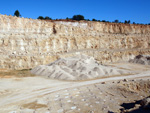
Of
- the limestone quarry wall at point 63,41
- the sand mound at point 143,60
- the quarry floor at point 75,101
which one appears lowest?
the quarry floor at point 75,101

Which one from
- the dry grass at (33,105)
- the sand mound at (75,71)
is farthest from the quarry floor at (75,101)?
the sand mound at (75,71)

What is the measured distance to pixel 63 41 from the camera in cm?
2902

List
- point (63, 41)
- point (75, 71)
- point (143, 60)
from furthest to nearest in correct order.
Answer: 1. point (63, 41)
2. point (143, 60)
3. point (75, 71)

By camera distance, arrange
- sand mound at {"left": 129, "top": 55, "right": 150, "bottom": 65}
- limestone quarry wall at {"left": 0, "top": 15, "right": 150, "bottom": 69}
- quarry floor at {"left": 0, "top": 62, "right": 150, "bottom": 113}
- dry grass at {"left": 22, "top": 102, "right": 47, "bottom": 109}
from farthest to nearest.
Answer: sand mound at {"left": 129, "top": 55, "right": 150, "bottom": 65} < limestone quarry wall at {"left": 0, "top": 15, "right": 150, "bottom": 69} < dry grass at {"left": 22, "top": 102, "right": 47, "bottom": 109} < quarry floor at {"left": 0, "top": 62, "right": 150, "bottom": 113}

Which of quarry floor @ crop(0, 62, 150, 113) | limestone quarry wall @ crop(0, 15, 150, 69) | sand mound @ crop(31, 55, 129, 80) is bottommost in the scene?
quarry floor @ crop(0, 62, 150, 113)

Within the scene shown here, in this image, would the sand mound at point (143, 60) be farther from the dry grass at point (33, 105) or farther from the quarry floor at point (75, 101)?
the dry grass at point (33, 105)

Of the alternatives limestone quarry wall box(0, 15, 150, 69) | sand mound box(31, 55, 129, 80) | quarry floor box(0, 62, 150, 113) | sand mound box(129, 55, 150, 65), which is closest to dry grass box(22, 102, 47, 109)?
quarry floor box(0, 62, 150, 113)

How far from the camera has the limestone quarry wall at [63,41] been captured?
80.5 ft

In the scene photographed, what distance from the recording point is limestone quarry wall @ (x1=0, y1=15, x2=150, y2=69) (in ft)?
80.5

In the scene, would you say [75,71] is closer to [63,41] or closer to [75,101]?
[75,101]

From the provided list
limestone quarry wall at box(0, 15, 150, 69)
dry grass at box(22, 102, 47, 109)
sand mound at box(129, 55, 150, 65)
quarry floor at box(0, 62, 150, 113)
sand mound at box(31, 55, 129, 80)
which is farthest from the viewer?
sand mound at box(129, 55, 150, 65)

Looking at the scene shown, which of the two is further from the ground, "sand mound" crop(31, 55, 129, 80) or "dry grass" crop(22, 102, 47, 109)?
"sand mound" crop(31, 55, 129, 80)

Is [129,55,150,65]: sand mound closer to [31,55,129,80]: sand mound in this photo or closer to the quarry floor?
[31,55,129,80]: sand mound

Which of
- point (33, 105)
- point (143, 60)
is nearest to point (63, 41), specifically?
point (143, 60)
